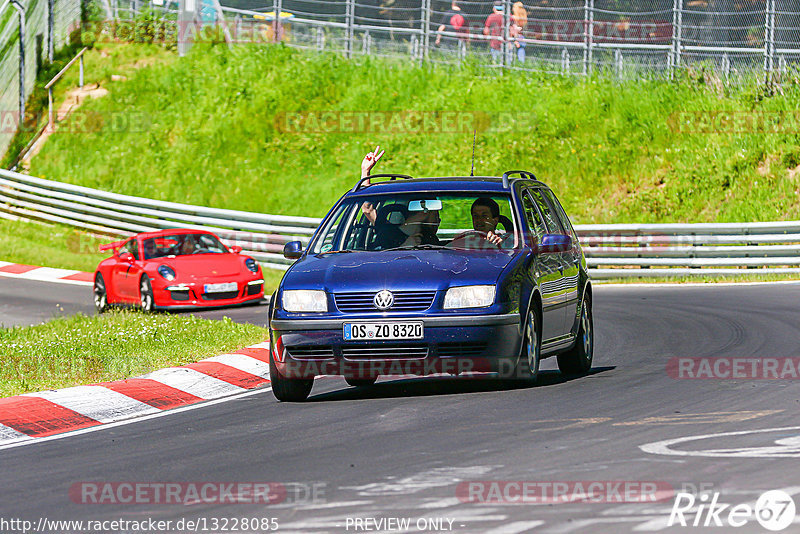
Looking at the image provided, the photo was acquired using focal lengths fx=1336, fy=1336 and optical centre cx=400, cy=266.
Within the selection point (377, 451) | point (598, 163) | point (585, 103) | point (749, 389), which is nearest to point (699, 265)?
point (598, 163)

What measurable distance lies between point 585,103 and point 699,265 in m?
8.98

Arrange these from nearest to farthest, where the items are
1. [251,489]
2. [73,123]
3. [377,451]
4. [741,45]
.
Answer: [251,489], [377,451], [741,45], [73,123]

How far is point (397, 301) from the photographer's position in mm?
9039

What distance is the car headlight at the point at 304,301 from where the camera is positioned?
9221mm

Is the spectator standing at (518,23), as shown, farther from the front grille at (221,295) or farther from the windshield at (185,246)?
the front grille at (221,295)

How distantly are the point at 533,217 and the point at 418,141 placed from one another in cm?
2069

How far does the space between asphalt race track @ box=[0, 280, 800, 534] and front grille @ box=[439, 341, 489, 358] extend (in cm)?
35

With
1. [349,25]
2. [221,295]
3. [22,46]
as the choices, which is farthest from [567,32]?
[22,46]

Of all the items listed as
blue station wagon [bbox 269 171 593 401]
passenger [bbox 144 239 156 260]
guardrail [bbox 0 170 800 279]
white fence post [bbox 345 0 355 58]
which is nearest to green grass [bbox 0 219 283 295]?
guardrail [bbox 0 170 800 279]

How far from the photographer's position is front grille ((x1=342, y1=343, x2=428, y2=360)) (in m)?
8.99

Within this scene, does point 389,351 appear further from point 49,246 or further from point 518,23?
point 518,23

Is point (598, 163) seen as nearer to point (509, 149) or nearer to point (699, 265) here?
point (509, 149)

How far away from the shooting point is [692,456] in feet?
21.9

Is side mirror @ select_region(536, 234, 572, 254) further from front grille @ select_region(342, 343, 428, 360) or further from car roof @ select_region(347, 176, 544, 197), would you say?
front grille @ select_region(342, 343, 428, 360)
